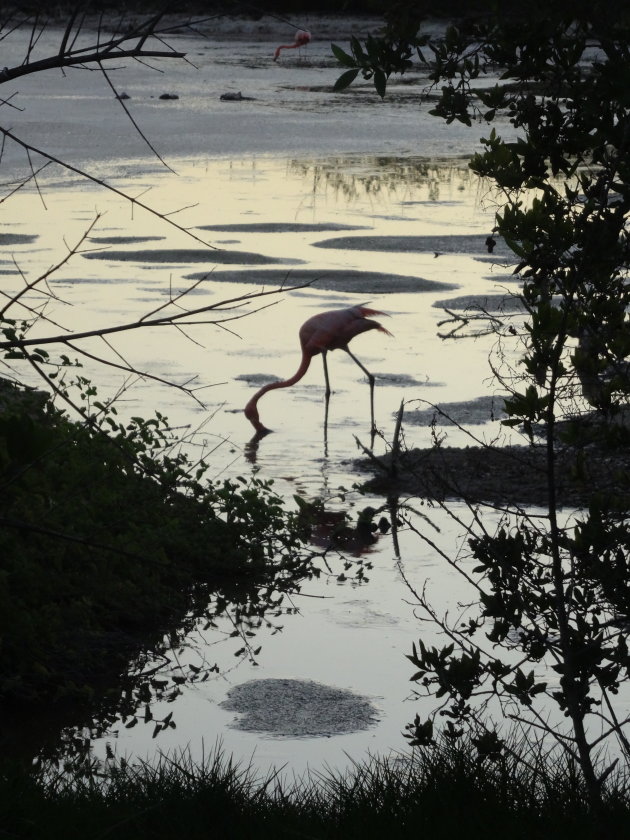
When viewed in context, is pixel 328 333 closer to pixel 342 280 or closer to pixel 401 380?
pixel 401 380

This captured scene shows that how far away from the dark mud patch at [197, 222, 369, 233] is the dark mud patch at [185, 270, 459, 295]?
2.51 m

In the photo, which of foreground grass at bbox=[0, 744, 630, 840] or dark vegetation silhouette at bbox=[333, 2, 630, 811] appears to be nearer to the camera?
dark vegetation silhouette at bbox=[333, 2, 630, 811]

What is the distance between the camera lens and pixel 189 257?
48.2ft

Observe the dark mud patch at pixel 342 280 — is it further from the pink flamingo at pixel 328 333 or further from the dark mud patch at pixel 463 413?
the dark mud patch at pixel 463 413

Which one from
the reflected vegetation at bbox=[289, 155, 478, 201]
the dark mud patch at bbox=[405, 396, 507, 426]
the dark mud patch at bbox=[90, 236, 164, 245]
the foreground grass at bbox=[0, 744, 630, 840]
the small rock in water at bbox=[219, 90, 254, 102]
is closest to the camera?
the foreground grass at bbox=[0, 744, 630, 840]

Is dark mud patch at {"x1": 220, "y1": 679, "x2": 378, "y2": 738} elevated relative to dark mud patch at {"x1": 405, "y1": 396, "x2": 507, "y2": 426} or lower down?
lower down

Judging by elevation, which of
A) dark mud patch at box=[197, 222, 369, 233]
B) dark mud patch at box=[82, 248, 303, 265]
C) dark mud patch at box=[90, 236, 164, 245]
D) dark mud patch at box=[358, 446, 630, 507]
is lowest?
dark mud patch at box=[358, 446, 630, 507]

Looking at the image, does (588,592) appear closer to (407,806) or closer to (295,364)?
(407,806)

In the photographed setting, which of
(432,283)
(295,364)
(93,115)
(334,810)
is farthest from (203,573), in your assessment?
(93,115)

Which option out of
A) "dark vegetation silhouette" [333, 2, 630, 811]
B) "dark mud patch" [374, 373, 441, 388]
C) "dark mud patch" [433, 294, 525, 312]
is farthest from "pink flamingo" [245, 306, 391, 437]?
"dark vegetation silhouette" [333, 2, 630, 811]

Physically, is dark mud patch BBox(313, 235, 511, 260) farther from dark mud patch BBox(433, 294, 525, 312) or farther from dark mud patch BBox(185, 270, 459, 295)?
dark mud patch BBox(433, 294, 525, 312)

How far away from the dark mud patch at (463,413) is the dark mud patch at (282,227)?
7.02m

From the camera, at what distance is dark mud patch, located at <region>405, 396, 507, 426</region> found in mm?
9023

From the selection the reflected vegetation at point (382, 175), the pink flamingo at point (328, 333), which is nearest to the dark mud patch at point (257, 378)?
the pink flamingo at point (328, 333)
